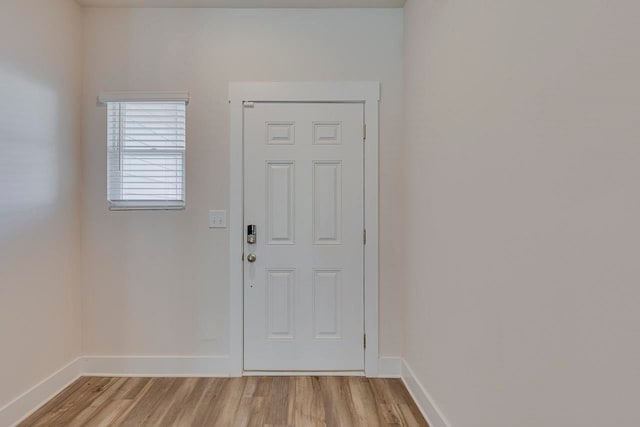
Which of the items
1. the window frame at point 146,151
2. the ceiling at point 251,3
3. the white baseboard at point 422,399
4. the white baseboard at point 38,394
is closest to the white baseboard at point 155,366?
the white baseboard at point 38,394

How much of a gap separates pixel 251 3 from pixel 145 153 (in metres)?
1.33

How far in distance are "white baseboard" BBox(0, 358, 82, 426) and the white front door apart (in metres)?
1.23

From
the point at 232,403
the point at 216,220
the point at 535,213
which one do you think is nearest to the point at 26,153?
the point at 216,220

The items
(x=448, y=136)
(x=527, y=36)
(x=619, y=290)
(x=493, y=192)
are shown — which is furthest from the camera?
(x=448, y=136)

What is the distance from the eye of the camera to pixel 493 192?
141cm

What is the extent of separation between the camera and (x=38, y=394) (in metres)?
2.23

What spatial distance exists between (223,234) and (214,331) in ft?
2.35

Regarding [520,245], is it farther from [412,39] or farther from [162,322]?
[162,322]

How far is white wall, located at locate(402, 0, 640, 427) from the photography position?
34.0 inches

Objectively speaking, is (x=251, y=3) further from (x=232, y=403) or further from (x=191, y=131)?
(x=232, y=403)

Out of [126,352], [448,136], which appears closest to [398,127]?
[448,136]

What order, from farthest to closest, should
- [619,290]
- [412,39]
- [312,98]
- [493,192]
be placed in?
[312,98]
[412,39]
[493,192]
[619,290]

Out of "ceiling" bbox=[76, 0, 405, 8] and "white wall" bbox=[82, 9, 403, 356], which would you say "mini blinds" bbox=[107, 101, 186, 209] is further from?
"ceiling" bbox=[76, 0, 405, 8]

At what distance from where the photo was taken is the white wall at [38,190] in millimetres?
2041
